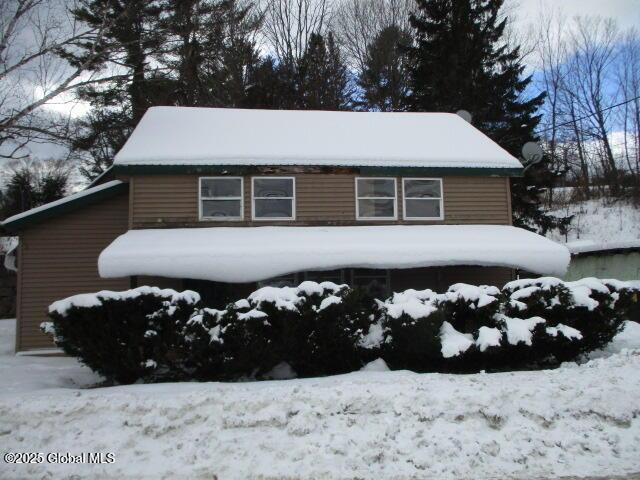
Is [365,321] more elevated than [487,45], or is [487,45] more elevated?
[487,45]

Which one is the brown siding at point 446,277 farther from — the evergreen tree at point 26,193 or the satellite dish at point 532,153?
the evergreen tree at point 26,193

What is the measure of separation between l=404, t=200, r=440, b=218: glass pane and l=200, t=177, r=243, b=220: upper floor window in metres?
4.25

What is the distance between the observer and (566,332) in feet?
28.4

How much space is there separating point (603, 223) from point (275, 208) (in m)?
21.8

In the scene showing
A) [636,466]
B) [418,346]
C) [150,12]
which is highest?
[150,12]

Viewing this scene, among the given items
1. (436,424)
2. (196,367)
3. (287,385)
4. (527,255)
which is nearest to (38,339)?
(196,367)

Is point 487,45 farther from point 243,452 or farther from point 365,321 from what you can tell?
point 243,452

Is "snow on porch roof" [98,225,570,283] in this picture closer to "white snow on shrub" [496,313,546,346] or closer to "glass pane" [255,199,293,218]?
"glass pane" [255,199,293,218]

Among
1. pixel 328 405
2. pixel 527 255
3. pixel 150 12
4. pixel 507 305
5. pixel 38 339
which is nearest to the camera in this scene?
pixel 328 405

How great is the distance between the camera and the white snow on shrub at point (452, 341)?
814 cm

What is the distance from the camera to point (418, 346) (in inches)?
332

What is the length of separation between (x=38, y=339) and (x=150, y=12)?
12249 millimetres

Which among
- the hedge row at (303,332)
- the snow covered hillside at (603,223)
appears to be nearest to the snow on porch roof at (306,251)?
the hedge row at (303,332)

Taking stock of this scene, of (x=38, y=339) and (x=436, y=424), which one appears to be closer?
(x=436, y=424)
